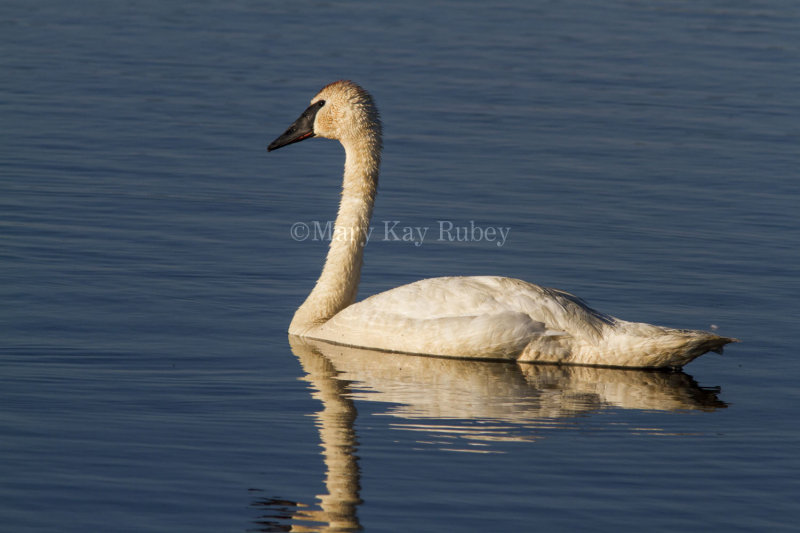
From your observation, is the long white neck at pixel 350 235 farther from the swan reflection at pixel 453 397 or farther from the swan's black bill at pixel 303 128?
the swan reflection at pixel 453 397

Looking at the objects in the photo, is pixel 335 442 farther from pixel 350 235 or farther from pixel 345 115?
pixel 345 115

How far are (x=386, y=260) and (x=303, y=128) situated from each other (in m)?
1.95

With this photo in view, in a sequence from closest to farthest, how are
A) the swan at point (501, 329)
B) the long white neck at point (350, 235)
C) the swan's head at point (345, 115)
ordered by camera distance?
the swan at point (501, 329) < the long white neck at point (350, 235) < the swan's head at point (345, 115)

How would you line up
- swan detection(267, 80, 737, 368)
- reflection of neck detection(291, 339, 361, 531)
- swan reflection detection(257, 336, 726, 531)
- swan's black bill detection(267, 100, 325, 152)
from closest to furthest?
reflection of neck detection(291, 339, 361, 531) < swan reflection detection(257, 336, 726, 531) < swan detection(267, 80, 737, 368) < swan's black bill detection(267, 100, 325, 152)

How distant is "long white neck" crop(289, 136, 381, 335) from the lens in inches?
447

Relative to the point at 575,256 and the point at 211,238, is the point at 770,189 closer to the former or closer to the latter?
the point at 575,256

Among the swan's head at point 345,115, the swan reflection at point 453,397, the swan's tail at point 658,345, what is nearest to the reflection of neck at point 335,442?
the swan reflection at point 453,397

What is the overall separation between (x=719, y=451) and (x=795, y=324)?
3413 mm

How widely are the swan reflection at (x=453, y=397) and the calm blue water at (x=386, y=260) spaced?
0.10 ft

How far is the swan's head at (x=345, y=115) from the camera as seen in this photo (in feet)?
38.0

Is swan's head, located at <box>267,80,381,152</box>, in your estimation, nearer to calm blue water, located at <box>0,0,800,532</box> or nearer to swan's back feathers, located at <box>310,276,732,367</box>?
calm blue water, located at <box>0,0,800,532</box>

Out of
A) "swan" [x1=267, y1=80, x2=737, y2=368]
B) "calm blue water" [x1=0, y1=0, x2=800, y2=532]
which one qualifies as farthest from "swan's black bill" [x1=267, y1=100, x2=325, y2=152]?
"swan" [x1=267, y1=80, x2=737, y2=368]

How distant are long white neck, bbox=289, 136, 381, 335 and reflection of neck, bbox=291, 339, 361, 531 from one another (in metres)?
0.85

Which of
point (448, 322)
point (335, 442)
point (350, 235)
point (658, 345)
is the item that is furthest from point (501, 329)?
point (335, 442)
